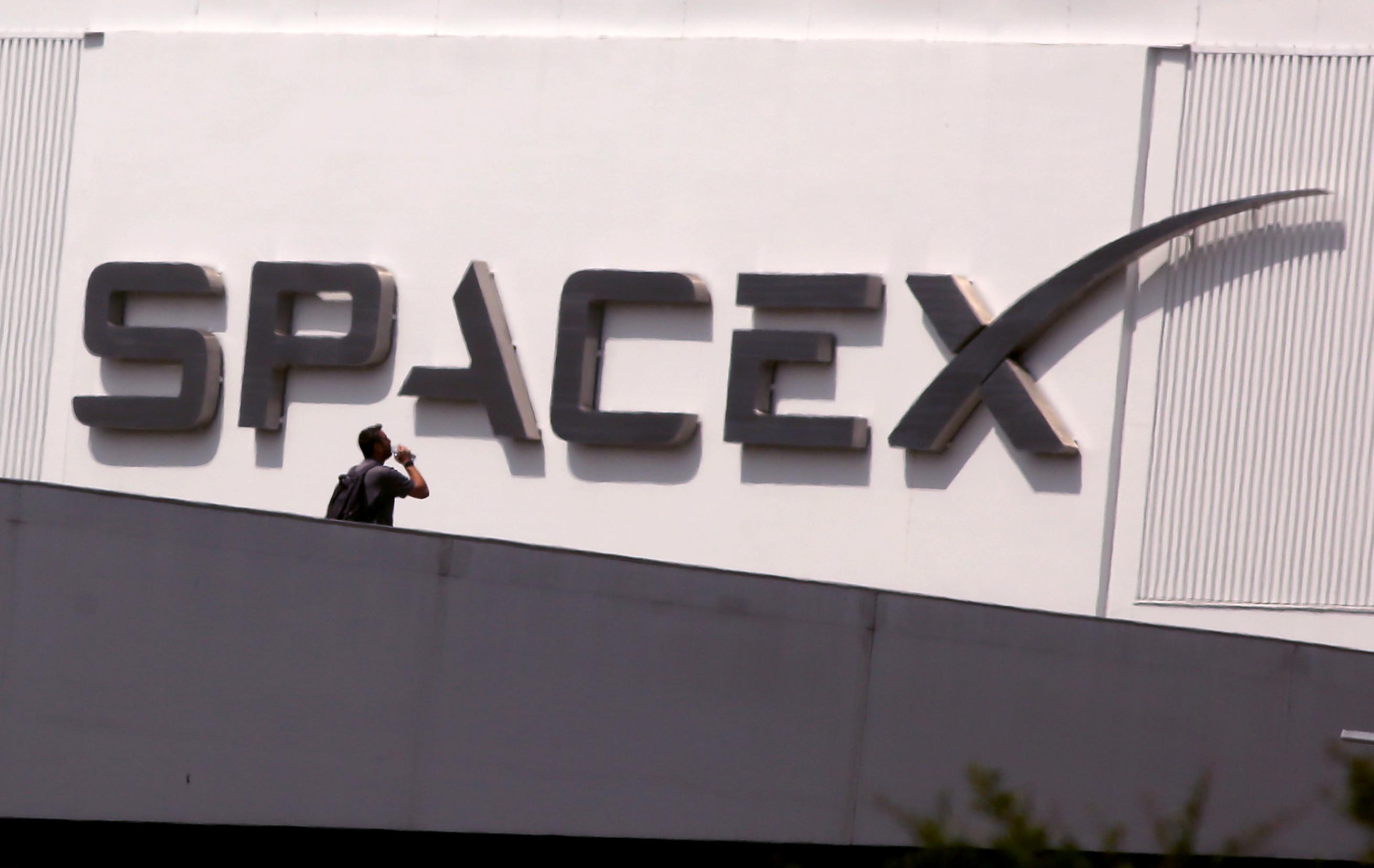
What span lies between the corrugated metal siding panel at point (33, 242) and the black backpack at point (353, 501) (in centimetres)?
627

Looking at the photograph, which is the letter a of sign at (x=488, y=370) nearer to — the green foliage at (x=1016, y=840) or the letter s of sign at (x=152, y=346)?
the letter s of sign at (x=152, y=346)

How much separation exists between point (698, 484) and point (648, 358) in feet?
3.36

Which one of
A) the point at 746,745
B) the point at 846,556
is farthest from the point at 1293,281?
the point at 746,745

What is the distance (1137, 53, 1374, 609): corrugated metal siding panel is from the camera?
12367 millimetres

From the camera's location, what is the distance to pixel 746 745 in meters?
7.94

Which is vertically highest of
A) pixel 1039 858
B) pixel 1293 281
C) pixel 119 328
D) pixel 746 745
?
pixel 1293 281

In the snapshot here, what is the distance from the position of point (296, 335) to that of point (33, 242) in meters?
2.62

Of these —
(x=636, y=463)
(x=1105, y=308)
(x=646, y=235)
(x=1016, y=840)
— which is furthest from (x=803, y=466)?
(x=1016, y=840)

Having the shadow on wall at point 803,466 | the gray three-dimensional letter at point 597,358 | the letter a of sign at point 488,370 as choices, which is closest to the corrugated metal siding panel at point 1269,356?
the shadow on wall at point 803,466

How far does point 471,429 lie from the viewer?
1431 centimetres

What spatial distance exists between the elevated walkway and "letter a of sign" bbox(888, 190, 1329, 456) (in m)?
5.21

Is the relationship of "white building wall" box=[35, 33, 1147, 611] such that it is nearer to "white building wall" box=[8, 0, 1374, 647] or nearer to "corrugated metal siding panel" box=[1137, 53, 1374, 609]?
"white building wall" box=[8, 0, 1374, 647]

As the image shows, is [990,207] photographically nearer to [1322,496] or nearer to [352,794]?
[1322,496]

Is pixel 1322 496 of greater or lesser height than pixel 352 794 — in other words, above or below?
above
